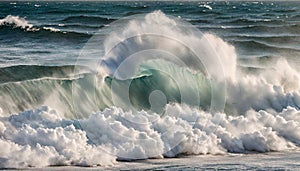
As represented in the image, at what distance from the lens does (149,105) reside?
69.4ft

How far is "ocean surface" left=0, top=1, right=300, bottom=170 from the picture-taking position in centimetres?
1633

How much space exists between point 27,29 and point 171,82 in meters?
21.2

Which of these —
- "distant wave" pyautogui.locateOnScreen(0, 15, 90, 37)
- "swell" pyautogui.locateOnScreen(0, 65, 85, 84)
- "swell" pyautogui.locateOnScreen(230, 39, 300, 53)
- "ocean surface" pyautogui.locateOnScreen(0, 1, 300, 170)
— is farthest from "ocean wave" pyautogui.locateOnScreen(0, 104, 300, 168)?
"distant wave" pyautogui.locateOnScreen(0, 15, 90, 37)

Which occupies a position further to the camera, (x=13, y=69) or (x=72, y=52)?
(x=72, y=52)

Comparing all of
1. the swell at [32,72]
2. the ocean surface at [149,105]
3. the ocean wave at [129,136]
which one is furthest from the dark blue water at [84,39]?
the ocean wave at [129,136]

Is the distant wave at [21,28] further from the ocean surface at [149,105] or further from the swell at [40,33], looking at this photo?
the ocean surface at [149,105]

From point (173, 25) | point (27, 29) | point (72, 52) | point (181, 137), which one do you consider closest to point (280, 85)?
point (173, 25)

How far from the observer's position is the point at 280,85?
2359cm

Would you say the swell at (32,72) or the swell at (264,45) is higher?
the swell at (264,45)

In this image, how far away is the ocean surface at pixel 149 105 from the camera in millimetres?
16328

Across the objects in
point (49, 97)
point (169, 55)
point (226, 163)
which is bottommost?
point (226, 163)

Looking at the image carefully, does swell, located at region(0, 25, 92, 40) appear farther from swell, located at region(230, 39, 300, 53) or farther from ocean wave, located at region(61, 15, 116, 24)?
ocean wave, located at region(61, 15, 116, 24)

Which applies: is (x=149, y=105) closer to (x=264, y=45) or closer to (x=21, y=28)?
(x=264, y=45)

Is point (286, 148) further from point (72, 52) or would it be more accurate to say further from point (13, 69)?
point (72, 52)
